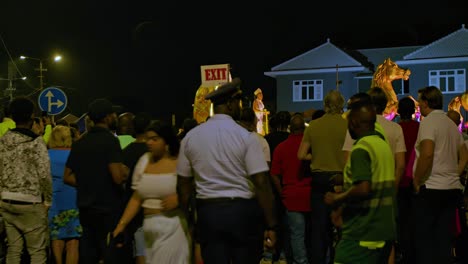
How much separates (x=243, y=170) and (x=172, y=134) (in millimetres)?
1125

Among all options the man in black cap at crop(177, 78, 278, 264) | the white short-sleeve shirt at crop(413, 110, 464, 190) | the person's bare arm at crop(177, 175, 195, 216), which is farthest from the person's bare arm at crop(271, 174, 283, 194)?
the man in black cap at crop(177, 78, 278, 264)

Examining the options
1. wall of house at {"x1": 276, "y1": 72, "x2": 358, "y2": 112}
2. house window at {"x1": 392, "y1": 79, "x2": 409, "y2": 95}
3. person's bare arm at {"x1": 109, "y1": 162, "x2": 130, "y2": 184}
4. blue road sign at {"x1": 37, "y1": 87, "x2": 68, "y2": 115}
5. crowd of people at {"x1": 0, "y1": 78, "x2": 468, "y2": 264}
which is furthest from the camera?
wall of house at {"x1": 276, "y1": 72, "x2": 358, "y2": 112}

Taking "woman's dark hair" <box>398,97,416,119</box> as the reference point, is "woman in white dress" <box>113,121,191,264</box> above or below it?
below

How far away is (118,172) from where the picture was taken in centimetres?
714

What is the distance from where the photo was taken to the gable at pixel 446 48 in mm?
43531

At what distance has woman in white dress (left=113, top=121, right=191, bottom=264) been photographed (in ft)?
20.1

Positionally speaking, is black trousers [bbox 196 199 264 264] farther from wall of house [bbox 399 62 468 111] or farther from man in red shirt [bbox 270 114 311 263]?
wall of house [bbox 399 62 468 111]

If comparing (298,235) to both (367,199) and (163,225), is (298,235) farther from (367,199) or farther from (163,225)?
(367,199)

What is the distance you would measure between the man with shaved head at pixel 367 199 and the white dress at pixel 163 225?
59.3 inches

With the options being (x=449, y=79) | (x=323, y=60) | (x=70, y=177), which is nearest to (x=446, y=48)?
(x=449, y=79)

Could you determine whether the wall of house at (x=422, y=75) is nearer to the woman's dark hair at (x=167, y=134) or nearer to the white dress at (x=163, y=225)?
the woman's dark hair at (x=167, y=134)

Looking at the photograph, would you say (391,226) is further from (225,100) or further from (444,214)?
(444,214)

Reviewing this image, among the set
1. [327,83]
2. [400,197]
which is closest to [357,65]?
[327,83]

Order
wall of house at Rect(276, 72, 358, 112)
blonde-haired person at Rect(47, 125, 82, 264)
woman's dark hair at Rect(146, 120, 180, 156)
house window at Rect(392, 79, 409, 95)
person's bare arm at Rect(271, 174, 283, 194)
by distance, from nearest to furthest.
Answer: woman's dark hair at Rect(146, 120, 180, 156) → blonde-haired person at Rect(47, 125, 82, 264) → person's bare arm at Rect(271, 174, 283, 194) → house window at Rect(392, 79, 409, 95) → wall of house at Rect(276, 72, 358, 112)
